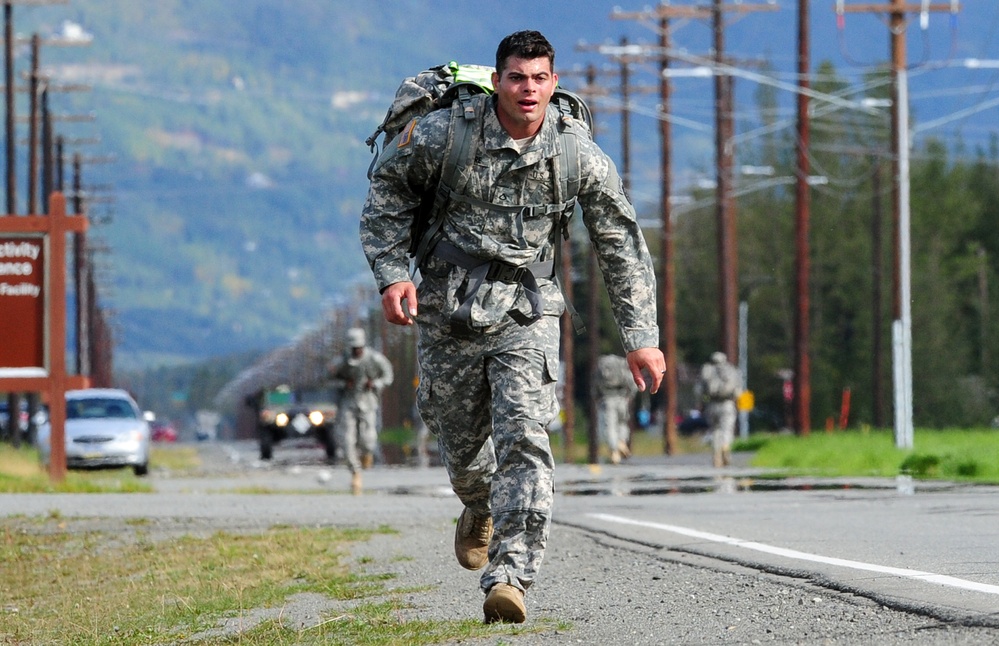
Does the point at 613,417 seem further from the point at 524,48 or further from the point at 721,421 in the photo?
the point at 524,48

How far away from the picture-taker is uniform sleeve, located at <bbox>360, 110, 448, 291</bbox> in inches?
295

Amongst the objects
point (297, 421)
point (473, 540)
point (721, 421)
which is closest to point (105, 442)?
point (721, 421)

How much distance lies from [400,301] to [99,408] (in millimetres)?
28307

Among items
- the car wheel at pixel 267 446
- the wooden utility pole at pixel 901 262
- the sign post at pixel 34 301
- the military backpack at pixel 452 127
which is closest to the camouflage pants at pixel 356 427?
the sign post at pixel 34 301

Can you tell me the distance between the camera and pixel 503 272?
24.7ft

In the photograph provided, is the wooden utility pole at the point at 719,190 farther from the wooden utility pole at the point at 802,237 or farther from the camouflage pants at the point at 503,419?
the camouflage pants at the point at 503,419

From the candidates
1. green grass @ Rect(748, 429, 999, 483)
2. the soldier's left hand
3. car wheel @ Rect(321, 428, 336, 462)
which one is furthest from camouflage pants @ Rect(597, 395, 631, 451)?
the soldier's left hand

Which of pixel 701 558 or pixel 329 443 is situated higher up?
pixel 701 558

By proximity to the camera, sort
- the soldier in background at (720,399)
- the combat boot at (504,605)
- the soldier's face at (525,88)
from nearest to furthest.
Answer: the combat boot at (504,605)
the soldier's face at (525,88)
the soldier in background at (720,399)

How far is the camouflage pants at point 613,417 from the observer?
3434 cm

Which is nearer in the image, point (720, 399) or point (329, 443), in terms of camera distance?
point (720, 399)

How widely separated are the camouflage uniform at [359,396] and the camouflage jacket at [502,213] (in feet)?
48.3

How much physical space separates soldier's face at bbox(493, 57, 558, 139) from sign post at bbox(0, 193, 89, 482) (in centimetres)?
1683

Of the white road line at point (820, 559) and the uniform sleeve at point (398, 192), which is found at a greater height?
the uniform sleeve at point (398, 192)
